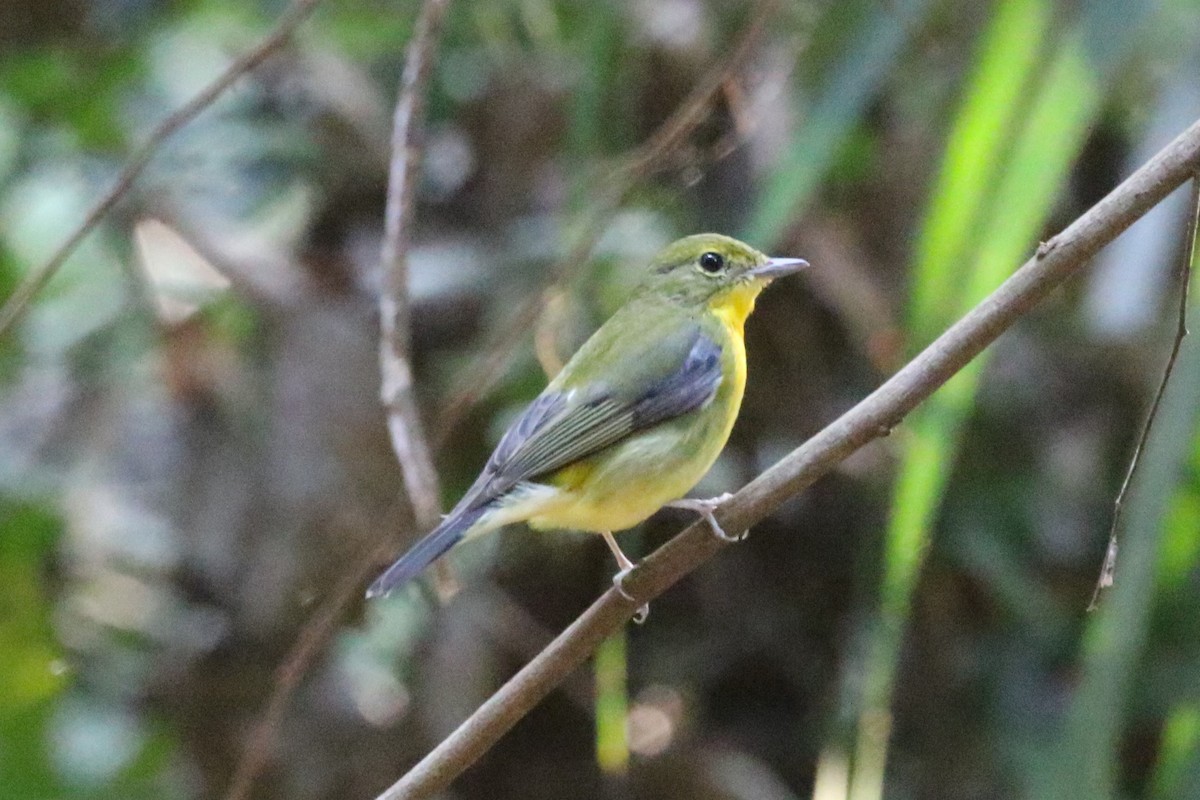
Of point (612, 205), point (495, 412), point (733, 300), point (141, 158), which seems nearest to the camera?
point (141, 158)

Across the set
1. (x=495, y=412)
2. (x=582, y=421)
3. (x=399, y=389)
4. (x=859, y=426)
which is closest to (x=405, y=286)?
(x=399, y=389)

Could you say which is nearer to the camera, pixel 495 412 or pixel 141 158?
pixel 141 158

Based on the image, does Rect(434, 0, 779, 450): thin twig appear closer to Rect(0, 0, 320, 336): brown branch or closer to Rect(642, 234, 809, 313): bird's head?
Rect(642, 234, 809, 313): bird's head

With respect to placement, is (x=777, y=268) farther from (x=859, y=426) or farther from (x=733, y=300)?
(x=859, y=426)

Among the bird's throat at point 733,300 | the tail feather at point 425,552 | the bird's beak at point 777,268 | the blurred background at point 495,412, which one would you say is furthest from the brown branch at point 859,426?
the blurred background at point 495,412

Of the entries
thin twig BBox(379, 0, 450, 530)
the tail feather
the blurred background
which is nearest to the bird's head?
the blurred background

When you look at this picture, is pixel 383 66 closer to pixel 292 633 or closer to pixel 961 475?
pixel 292 633
